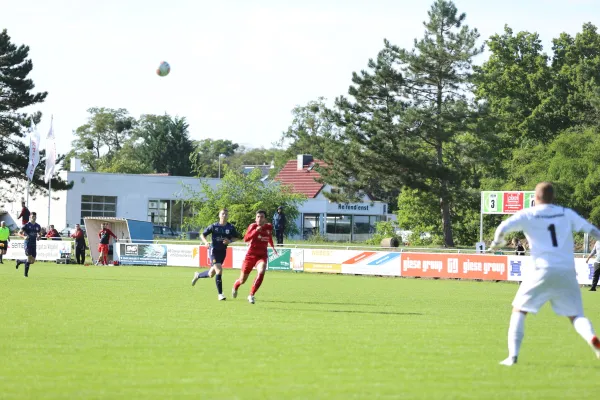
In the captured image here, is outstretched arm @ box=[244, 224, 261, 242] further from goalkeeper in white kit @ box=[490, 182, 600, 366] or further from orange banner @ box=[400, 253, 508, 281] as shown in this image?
orange banner @ box=[400, 253, 508, 281]

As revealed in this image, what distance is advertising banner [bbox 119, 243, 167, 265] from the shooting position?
44.6m

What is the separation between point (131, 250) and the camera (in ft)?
148

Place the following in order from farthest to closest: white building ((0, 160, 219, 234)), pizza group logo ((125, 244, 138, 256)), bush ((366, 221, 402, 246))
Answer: white building ((0, 160, 219, 234))
bush ((366, 221, 402, 246))
pizza group logo ((125, 244, 138, 256))

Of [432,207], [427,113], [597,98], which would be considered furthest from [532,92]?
[427,113]

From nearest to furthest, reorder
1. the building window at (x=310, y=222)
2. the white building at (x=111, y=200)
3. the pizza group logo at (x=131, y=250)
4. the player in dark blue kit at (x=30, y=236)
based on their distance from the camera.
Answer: the player in dark blue kit at (x=30, y=236) → the pizza group logo at (x=131, y=250) → the white building at (x=111, y=200) → the building window at (x=310, y=222)

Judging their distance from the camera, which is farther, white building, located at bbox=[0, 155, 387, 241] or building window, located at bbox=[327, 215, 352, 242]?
building window, located at bbox=[327, 215, 352, 242]

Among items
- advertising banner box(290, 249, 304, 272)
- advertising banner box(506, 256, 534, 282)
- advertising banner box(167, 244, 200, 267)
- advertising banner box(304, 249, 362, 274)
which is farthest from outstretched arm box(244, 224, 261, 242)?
advertising banner box(167, 244, 200, 267)

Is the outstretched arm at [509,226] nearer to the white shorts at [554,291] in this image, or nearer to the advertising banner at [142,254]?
the white shorts at [554,291]

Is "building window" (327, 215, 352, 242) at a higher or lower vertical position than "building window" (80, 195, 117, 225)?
lower

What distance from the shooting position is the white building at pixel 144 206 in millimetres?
78438

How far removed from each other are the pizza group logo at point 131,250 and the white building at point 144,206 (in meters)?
28.3

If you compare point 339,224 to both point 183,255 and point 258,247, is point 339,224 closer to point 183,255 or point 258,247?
point 183,255

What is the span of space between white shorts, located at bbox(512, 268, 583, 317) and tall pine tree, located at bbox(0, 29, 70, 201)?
58.9 m

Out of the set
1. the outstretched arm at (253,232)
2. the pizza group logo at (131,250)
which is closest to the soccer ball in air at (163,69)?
the pizza group logo at (131,250)
